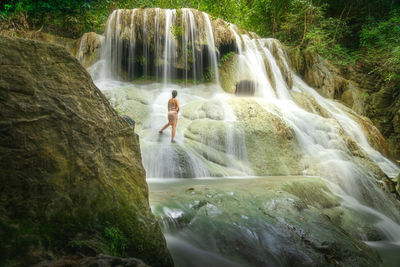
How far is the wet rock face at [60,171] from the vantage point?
1.42 meters

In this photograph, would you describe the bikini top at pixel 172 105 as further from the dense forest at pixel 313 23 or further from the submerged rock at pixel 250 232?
the dense forest at pixel 313 23

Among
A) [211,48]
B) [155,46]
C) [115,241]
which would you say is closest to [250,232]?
[115,241]

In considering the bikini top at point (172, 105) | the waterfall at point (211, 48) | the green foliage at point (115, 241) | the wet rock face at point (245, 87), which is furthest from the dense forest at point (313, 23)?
the green foliage at point (115, 241)

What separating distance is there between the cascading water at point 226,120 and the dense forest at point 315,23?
301 cm

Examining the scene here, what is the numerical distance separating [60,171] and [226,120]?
591 centimetres

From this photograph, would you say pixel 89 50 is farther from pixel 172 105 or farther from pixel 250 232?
pixel 250 232

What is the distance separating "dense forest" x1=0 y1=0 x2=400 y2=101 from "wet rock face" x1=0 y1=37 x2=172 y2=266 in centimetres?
1196

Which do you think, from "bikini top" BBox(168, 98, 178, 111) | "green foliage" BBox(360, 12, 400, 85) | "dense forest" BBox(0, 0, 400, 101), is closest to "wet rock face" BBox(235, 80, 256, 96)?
"dense forest" BBox(0, 0, 400, 101)

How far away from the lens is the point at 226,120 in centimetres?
725

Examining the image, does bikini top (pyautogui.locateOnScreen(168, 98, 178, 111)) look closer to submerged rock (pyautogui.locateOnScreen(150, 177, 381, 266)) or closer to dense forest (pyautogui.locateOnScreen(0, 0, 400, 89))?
submerged rock (pyautogui.locateOnScreen(150, 177, 381, 266))

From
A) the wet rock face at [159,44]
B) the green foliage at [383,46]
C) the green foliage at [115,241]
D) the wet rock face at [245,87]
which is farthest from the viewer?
the green foliage at [383,46]

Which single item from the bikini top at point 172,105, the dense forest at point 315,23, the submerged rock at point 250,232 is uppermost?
the dense forest at point 315,23

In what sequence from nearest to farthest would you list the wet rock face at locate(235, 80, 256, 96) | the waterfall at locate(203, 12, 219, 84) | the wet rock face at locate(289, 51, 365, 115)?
the wet rock face at locate(235, 80, 256, 96) < the waterfall at locate(203, 12, 219, 84) < the wet rock face at locate(289, 51, 365, 115)

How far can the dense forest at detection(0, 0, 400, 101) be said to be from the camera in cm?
1241
